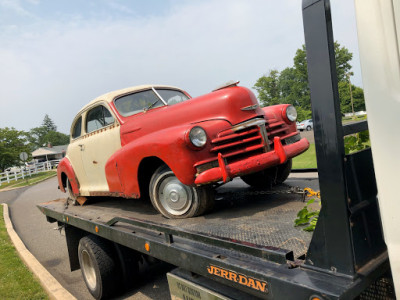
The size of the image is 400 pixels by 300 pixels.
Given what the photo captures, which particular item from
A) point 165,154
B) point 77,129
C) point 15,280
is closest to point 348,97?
point 165,154

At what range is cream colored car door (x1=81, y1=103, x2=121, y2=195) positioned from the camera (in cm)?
411

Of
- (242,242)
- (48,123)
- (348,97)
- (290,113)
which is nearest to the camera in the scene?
(348,97)

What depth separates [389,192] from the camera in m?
1.25

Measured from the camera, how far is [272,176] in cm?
388

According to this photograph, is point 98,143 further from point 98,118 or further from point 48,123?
point 48,123

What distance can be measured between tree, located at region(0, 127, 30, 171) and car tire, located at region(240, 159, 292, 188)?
36694 millimetres

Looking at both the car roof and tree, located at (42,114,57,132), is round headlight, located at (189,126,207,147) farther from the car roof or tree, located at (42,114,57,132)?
tree, located at (42,114,57,132)

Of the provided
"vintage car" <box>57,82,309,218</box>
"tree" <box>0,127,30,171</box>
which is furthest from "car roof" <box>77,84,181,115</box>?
"tree" <box>0,127,30,171</box>

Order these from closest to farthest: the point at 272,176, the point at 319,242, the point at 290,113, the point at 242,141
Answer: the point at 319,242
the point at 242,141
the point at 290,113
the point at 272,176

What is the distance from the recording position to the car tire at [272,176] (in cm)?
386

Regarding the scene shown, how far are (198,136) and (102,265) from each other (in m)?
1.86

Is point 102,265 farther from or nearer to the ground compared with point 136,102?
nearer to the ground

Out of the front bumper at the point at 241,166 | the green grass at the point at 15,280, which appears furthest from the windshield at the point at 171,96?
the green grass at the point at 15,280

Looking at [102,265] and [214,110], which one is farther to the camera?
[102,265]
